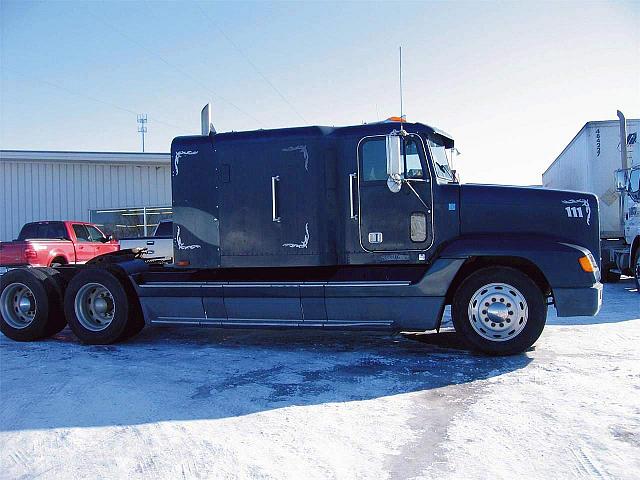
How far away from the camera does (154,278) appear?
7.68m

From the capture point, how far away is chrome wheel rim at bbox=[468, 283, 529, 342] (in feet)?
20.6

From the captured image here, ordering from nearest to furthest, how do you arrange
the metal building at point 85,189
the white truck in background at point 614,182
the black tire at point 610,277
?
the white truck in background at point 614,182 → the black tire at point 610,277 → the metal building at point 85,189

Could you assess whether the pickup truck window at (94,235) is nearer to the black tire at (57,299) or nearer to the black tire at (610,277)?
the black tire at (57,299)

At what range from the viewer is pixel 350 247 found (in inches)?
270

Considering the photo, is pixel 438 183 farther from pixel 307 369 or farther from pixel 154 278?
pixel 154 278

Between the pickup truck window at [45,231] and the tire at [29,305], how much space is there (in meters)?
7.27

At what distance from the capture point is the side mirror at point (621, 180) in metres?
12.4

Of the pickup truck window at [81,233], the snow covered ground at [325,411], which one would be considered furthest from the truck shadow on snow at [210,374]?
the pickup truck window at [81,233]

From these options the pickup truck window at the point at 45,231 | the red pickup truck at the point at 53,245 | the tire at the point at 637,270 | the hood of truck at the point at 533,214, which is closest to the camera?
the hood of truck at the point at 533,214

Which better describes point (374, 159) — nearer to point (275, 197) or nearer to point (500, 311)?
point (275, 197)

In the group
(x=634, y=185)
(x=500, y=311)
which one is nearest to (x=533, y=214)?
(x=500, y=311)

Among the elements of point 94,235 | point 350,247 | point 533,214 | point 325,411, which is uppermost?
point 94,235

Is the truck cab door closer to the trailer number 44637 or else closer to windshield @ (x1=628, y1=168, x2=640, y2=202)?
the trailer number 44637

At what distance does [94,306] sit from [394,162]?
4.75 m
